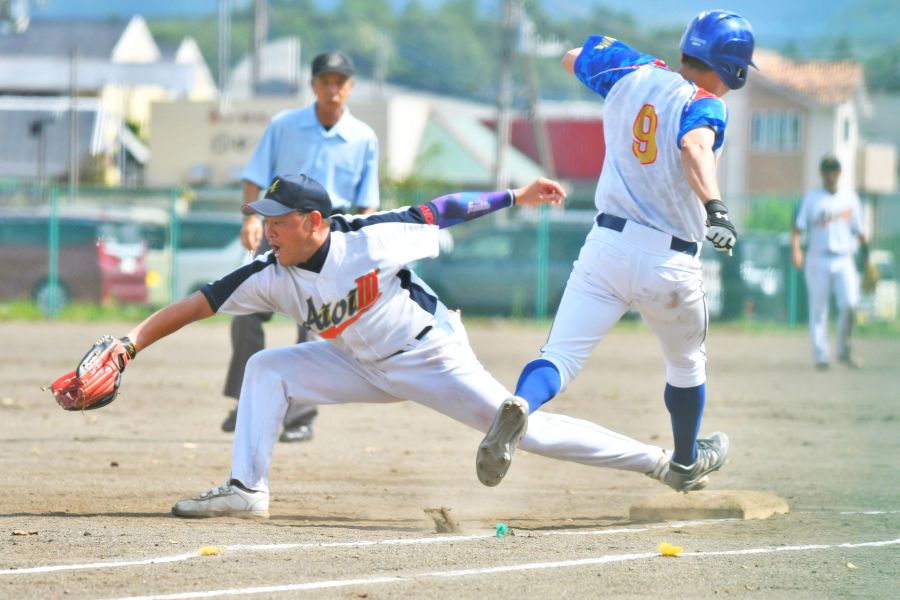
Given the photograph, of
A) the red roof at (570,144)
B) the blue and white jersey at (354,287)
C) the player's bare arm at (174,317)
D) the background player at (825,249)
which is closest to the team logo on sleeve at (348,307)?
the blue and white jersey at (354,287)

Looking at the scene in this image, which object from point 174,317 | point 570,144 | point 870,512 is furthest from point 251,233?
point 570,144

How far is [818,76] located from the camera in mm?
62688

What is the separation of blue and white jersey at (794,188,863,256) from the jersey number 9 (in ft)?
29.5

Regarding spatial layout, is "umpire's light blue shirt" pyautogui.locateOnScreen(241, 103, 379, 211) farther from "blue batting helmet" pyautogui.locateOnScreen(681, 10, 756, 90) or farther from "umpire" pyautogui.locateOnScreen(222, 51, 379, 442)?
"blue batting helmet" pyautogui.locateOnScreen(681, 10, 756, 90)

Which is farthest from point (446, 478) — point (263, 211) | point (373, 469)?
point (263, 211)

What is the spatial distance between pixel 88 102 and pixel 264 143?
3285cm

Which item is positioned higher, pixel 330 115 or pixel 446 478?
pixel 330 115

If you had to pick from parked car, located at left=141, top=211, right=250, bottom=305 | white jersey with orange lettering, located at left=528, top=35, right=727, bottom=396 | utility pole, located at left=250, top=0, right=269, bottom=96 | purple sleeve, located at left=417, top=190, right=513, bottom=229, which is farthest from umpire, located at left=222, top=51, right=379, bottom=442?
utility pole, located at left=250, top=0, right=269, bottom=96

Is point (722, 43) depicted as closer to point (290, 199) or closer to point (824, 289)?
point (290, 199)

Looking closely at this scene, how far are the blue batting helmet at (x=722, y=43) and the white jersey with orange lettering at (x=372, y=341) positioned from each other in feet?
3.60

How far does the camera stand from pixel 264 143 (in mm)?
8383

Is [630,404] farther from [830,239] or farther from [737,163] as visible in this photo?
[737,163]

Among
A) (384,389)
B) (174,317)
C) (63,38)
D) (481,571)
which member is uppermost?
(174,317)

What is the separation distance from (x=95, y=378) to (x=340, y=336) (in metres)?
1.04
